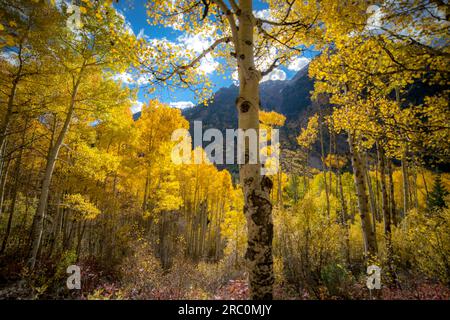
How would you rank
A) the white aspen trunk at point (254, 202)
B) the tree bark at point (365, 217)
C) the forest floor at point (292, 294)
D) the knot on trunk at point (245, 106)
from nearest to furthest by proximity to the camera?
the white aspen trunk at point (254, 202) → the knot on trunk at point (245, 106) → the forest floor at point (292, 294) → the tree bark at point (365, 217)

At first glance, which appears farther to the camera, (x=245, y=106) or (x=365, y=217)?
(x=365, y=217)

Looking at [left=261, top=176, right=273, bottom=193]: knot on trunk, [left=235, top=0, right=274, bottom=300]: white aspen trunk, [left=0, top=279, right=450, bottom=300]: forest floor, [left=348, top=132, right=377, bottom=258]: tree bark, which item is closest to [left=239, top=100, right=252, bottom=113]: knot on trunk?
[left=235, top=0, right=274, bottom=300]: white aspen trunk

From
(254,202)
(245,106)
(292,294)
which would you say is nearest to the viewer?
(254,202)

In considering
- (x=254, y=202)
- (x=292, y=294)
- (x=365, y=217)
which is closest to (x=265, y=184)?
(x=254, y=202)

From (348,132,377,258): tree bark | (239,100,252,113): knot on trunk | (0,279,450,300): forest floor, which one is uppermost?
(239,100,252,113): knot on trunk

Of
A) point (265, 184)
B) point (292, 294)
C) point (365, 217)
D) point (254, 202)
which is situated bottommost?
point (292, 294)

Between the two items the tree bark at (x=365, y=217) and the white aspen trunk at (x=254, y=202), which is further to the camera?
the tree bark at (x=365, y=217)

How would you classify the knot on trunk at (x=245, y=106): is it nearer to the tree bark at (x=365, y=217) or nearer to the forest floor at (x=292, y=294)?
the forest floor at (x=292, y=294)

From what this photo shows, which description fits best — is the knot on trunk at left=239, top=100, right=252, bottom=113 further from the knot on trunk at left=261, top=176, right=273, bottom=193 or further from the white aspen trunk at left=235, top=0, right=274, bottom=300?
the knot on trunk at left=261, top=176, right=273, bottom=193

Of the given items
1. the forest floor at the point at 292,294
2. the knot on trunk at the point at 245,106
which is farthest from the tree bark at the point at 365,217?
the knot on trunk at the point at 245,106

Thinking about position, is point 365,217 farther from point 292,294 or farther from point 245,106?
point 245,106

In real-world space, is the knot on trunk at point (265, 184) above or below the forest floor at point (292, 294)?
above
